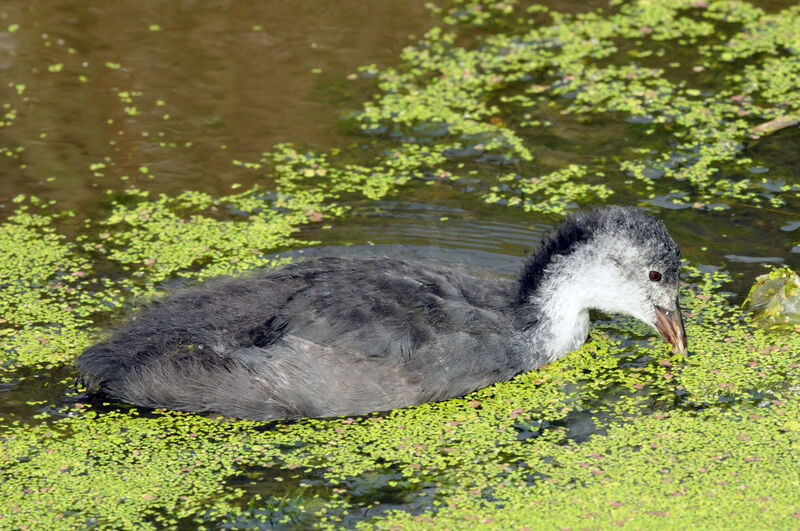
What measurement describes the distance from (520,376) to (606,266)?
720 mm

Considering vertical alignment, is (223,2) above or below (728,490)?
above

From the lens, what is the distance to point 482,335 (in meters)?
6.07

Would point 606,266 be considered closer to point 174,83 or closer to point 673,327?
point 673,327

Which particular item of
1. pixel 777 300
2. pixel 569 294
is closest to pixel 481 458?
pixel 569 294

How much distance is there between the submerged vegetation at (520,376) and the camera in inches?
207

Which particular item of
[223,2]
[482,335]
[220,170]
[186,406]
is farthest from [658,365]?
[223,2]

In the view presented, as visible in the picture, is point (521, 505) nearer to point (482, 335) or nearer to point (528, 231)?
point (482, 335)

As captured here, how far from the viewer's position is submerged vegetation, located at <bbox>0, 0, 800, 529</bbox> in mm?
5254

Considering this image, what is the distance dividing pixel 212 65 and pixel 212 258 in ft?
10.1

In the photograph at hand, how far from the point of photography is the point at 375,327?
5.91m

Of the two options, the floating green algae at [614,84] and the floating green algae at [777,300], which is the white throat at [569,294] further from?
the floating green algae at [614,84]

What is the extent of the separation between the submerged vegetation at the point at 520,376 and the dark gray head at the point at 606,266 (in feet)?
1.11

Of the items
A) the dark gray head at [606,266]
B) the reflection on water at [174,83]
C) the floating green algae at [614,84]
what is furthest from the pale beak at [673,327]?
the reflection on water at [174,83]

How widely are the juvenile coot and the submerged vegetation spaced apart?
147mm
